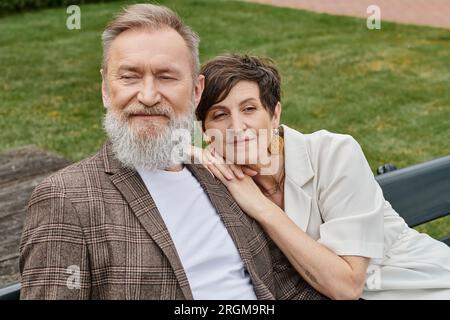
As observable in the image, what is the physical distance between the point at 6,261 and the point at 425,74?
6628 millimetres

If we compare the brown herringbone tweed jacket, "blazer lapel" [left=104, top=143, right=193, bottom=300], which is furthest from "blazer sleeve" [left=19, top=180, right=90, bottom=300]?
"blazer lapel" [left=104, top=143, right=193, bottom=300]

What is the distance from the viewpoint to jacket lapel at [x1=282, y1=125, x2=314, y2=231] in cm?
267

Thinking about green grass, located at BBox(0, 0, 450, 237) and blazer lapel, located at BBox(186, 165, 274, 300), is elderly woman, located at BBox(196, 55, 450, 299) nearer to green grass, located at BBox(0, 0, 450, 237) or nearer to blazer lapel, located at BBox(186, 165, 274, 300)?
blazer lapel, located at BBox(186, 165, 274, 300)

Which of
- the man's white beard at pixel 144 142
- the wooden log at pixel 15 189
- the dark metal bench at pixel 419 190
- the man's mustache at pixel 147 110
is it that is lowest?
the wooden log at pixel 15 189

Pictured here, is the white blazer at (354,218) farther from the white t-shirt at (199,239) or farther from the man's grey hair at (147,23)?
the man's grey hair at (147,23)

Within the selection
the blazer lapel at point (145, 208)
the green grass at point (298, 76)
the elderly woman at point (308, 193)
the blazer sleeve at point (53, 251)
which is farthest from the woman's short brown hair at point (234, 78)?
the green grass at point (298, 76)

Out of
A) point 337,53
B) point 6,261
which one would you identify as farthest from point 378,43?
point 6,261

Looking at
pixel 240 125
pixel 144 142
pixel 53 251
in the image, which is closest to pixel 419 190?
pixel 240 125

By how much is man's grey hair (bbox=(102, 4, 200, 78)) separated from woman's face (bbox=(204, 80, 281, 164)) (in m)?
0.19

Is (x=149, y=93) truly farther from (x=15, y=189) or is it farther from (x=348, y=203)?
(x=15, y=189)

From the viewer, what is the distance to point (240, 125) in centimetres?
Result: 258

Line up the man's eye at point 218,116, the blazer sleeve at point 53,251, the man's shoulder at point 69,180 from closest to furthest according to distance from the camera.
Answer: the blazer sleeve at point 53,251 < the man's shoulder at point 69,180 < the man's eye at point 218,116

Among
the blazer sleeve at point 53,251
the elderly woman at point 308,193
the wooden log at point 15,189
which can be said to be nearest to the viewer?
the blazer sleeve at point 53,251

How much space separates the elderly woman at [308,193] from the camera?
2.54m
